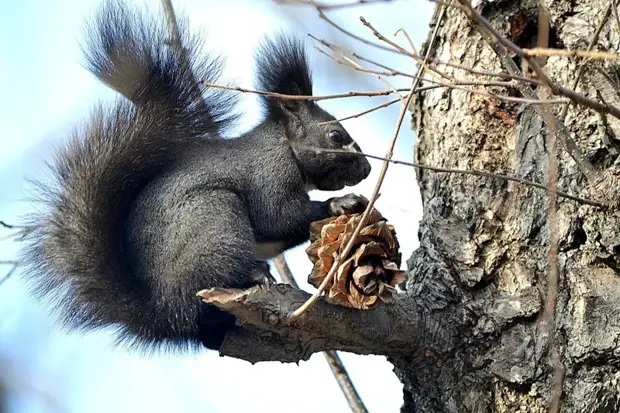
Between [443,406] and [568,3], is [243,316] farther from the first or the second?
[568,3]

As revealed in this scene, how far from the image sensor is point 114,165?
1975 millimetres

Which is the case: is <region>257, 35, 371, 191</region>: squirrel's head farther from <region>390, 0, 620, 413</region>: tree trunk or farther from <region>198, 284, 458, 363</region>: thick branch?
<region>198, 284, 458, 363</region>: thick branch

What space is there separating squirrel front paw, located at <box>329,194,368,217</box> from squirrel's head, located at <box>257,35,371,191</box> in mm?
330

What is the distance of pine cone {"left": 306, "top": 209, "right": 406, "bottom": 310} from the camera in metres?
1.66

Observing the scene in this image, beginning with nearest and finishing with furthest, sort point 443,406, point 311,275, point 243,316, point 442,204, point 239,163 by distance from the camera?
point 243,316 → point 311,275 → point 443,406 → point 442,204 → point 239,163

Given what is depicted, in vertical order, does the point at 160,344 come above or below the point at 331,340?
below

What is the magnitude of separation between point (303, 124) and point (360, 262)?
85 cm

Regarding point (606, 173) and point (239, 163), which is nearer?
point (606, 173)

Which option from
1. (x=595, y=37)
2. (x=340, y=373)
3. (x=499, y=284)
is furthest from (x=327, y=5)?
(x=340, y=373)

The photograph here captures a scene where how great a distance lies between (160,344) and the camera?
1.95 m

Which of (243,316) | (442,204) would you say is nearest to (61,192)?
(243,316)

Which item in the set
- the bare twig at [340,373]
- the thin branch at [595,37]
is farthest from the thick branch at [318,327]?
the thin branch at [595,37]

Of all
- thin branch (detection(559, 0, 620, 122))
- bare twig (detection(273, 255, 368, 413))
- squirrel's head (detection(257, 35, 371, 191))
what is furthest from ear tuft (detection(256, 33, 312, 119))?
thin branch (detection(559, 0, 620, 122))

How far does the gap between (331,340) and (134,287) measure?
1.73 feet
